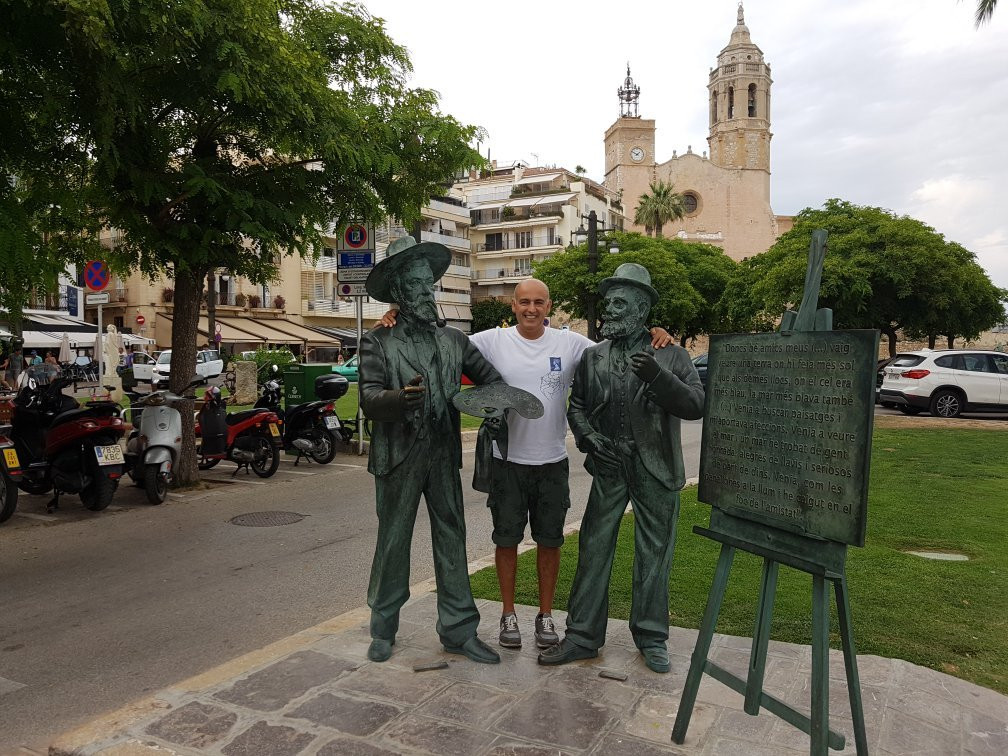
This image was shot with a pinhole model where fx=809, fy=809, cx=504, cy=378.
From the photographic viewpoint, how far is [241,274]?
9.59 meters

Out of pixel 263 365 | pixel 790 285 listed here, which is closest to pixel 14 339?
pixel 263 365

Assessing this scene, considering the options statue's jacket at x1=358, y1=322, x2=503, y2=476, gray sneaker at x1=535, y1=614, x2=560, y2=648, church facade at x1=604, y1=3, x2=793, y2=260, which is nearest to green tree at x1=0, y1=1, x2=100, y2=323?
statue's jacket at x1=358, y1=322, x2=503, y2=476

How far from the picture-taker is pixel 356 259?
1134 centimetres

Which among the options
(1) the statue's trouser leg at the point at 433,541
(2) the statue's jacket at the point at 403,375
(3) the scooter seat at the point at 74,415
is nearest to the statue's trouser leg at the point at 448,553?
(1) the statue's trouser leg at the point at 433,541

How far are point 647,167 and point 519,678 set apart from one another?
85396mm

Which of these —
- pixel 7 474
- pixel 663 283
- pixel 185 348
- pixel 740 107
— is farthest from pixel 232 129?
pixel 740 107

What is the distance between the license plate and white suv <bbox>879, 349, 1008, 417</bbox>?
16.1 metres

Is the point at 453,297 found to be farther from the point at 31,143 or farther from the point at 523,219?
the point at 31,143

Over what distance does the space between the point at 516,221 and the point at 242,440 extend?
197 feet

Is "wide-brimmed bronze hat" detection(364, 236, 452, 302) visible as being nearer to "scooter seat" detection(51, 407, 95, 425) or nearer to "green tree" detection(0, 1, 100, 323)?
"green tree" detection(0, 1, 100, 323)

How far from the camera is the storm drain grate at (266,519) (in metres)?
7.79

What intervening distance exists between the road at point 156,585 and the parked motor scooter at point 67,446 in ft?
0.92

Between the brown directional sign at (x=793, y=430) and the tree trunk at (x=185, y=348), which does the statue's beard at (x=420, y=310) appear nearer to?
the brown directional sign at (x=793, y=430)

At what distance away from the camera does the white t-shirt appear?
13.4 feet
